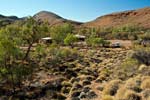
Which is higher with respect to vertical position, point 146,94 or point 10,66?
point 10,66

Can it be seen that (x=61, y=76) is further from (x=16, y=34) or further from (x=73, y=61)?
(x=16, y=34)

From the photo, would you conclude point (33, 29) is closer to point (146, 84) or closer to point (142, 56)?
point (142, 56)

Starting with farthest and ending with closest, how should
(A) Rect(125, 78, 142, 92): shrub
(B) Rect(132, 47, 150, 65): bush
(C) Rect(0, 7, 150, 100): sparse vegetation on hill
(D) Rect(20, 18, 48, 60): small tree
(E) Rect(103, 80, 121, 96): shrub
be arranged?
(D) Rect(20, 18, 48, 60): small tree, (B) Rect(132, 47, 150, 65): bush, (C) Rect(0, 7, 150, 100): sparse vegetation on hill, (E) Rect(103, 80, 121, 96): shrub, (A) Rect(125, 78, 142, 92): shrub

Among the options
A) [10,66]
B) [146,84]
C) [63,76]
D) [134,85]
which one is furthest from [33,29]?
[146,84]

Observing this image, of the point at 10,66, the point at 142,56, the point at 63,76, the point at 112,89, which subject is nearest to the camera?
the point at 112,89

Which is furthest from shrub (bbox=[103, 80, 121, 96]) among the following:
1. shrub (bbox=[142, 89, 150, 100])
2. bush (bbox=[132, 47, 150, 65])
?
bush (bbox=[132, 47, 150, 65])

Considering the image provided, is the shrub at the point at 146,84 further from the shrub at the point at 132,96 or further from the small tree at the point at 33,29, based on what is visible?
the small tree at the point at 33,29

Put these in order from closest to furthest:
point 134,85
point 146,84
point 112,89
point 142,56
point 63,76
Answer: point 146,84
point 134,85
point 112,89
point 142,56
point 63,76

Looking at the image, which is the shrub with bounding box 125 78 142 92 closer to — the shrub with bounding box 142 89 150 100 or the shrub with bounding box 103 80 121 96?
the shrub with bounding box 103 80 121 96

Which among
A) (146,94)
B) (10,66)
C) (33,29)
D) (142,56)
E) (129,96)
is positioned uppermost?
(33,29)

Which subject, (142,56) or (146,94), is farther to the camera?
(142,56)

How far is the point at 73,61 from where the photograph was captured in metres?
45.5

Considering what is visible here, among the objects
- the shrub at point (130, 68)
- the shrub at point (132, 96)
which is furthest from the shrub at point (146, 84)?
the shrub at point (130, 68)

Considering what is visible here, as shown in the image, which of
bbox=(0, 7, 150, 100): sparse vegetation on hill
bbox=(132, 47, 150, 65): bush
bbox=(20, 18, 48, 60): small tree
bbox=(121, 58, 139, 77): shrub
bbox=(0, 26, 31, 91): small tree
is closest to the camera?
bbox=(0, 7, 150, 100): sparse vegetation on hill
